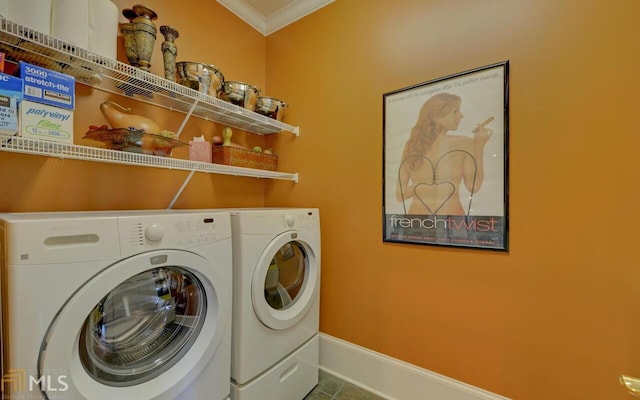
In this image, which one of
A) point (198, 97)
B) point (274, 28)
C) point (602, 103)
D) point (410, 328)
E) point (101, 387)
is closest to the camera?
point (101, 387)

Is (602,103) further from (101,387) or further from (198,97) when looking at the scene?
(101,387)

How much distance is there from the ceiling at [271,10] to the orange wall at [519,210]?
0.27m

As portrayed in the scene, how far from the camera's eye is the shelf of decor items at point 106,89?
892 millimetres

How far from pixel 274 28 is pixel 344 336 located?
96.1 inches

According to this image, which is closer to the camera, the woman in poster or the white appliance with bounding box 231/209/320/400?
the white appliance with bounding box 231/209/320/400

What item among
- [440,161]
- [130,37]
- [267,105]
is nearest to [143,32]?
[130,37]

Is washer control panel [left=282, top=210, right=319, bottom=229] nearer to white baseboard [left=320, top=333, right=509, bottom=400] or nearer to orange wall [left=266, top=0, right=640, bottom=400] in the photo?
orange wall [left=266, top=0, right=640, bottom=400]

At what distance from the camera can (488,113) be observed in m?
1.30

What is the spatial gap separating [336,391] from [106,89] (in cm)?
214

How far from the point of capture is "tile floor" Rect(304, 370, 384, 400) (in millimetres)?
1555

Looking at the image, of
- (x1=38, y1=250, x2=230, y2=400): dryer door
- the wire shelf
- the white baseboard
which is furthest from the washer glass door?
the white baseboard

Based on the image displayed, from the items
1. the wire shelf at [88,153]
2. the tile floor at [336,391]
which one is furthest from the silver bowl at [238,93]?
the tile floor at [336,391]

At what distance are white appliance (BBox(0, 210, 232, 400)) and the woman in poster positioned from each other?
104cm

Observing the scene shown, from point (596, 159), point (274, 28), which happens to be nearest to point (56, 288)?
point (596, 159)
